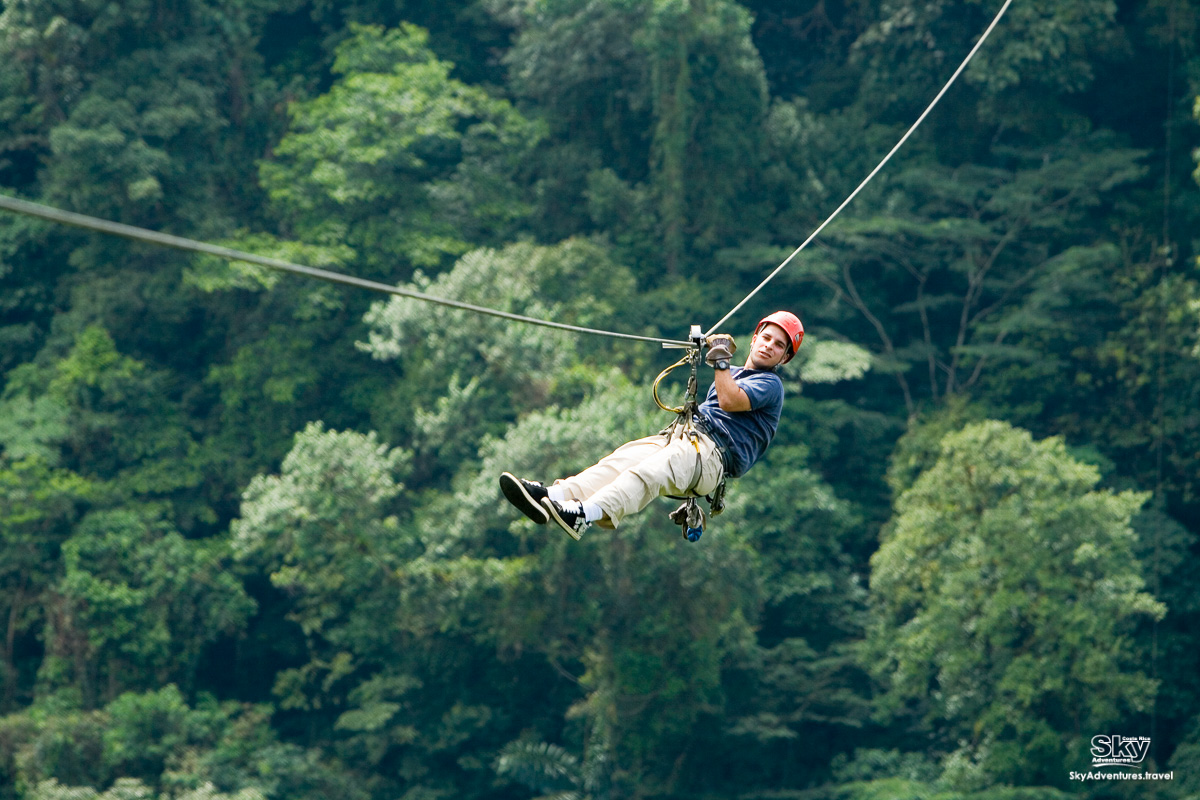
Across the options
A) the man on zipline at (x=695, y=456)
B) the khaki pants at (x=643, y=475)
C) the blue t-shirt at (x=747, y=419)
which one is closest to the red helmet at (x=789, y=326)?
Answer: the man on zipline at (x=695, y=456)

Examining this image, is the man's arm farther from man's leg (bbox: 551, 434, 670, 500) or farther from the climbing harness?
man's leg (bbox: 551, 434, 670, 500)

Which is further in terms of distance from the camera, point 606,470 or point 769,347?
point 769,347

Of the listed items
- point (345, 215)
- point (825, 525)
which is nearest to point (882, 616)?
point (825, 525)

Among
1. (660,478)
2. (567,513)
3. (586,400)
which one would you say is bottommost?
(567,513)

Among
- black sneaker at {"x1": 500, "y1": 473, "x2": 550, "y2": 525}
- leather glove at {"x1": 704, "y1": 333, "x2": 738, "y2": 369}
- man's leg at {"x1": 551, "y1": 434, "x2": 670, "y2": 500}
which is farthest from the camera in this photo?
leather glove at {"x1": 704, "y1": 333, "x2": 738, "y2": 369}

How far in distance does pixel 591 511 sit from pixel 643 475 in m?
0.27

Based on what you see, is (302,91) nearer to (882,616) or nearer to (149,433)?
(149,433)

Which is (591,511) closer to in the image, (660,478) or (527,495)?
(527,495)

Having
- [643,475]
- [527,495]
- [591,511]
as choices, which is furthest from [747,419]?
[527,495]

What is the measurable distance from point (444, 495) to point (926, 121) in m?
8.67

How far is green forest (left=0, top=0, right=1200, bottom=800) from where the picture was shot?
15.9 meters

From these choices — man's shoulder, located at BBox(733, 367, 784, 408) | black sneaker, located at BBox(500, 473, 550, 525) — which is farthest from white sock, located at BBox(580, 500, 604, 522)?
man's shoulder, located at BBox(733, 367, 784, 408)

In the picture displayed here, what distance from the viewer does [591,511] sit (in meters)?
4.63

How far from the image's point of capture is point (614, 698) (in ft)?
52.6
